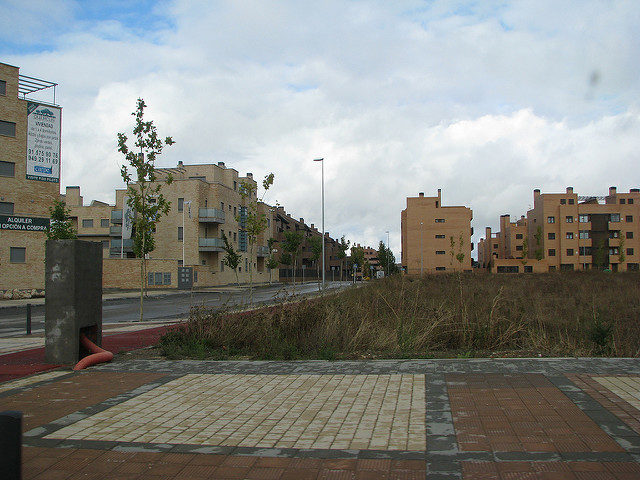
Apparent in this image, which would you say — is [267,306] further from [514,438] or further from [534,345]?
[514,438]

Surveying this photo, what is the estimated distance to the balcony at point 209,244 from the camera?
191 feet

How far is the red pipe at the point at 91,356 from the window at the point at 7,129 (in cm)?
3657

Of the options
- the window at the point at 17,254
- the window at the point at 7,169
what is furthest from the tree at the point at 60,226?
the window at the point at 7,169

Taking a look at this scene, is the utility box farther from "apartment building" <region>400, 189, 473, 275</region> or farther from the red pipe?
"apartment building" <region>400, 189, 473, 275</region>

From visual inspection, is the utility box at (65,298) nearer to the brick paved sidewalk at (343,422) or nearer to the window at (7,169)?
the brick paved sidewalk at (343,422)

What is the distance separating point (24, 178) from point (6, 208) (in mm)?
2558

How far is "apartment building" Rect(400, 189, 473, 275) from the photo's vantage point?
82.9 m

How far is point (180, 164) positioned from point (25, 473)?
2663 inches

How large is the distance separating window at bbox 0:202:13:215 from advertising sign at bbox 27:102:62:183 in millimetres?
2473

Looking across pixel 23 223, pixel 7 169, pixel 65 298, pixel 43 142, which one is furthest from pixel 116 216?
pixel 65 298

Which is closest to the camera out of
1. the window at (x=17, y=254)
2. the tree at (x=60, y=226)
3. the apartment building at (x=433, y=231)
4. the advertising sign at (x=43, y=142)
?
the tree at (x=60, y=226)

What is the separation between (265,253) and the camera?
75875 millimetres

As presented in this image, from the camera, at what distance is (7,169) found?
38.2 metres

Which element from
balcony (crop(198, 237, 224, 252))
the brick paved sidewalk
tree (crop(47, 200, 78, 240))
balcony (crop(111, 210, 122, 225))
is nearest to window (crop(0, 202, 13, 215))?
tree (crop(47, 200, 78, 240))
